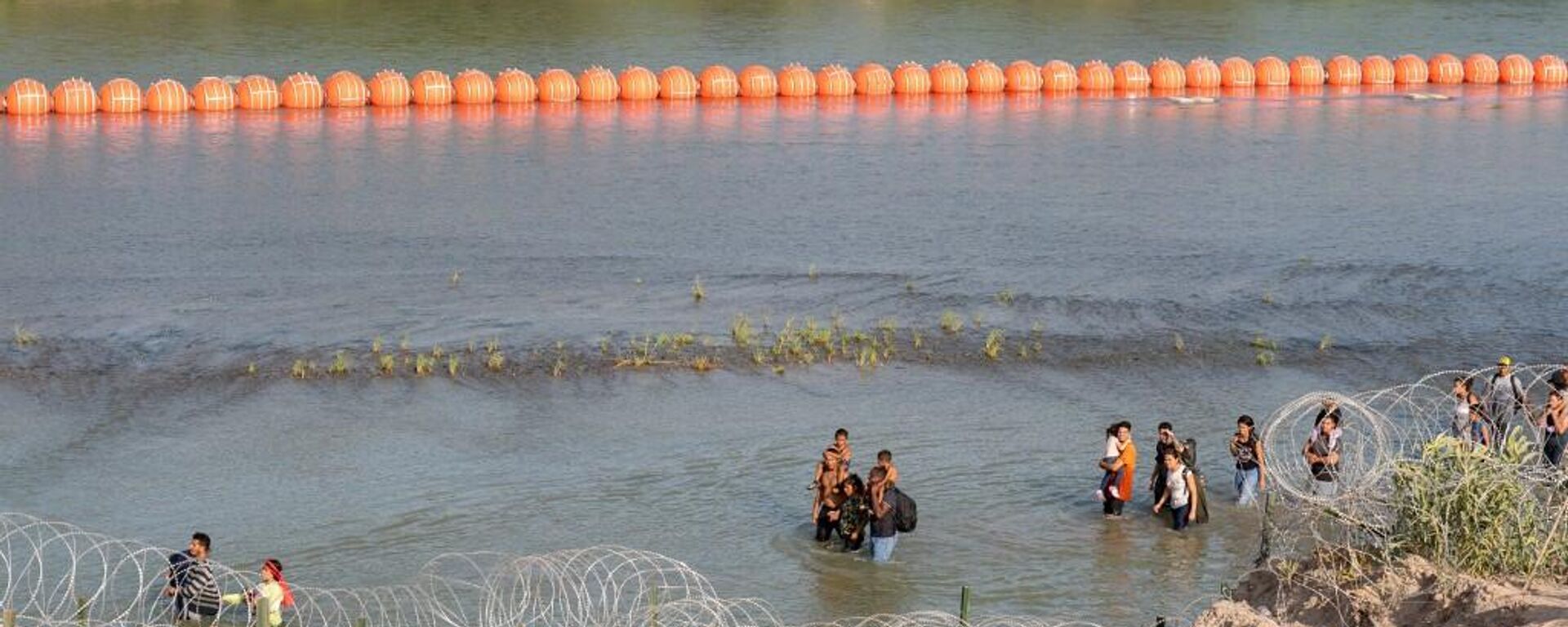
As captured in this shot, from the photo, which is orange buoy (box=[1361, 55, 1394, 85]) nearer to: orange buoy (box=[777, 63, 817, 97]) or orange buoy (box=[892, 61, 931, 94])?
orange buoy (box=[892, 61, 931, 94])

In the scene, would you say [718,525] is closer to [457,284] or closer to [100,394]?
[100,394]

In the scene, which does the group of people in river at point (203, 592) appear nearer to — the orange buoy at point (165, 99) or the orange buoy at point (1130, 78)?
the orange buoy at point (165, 99)

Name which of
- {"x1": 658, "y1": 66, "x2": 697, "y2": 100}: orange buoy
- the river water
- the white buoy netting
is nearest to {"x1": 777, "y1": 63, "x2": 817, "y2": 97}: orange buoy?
the river water

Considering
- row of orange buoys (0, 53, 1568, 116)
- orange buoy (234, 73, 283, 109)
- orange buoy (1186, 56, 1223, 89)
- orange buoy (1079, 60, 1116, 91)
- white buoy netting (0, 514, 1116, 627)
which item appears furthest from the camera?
orange buoy (1186, 56, 1223, 89)

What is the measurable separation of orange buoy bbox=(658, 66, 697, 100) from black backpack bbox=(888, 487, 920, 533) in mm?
41119

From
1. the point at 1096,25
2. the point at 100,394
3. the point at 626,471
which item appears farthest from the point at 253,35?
the point at 626,471

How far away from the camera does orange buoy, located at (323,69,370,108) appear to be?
5656cm

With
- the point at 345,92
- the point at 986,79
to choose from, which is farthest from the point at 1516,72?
the point at 345,92

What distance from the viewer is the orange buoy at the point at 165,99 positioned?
5544 centimetres

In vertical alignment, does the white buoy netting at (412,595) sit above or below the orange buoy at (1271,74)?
below

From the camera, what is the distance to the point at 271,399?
1021 inches

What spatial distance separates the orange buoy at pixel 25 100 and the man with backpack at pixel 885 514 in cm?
4150

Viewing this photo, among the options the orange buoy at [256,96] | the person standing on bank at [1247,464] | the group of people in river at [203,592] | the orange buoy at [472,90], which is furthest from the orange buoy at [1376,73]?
the group of people in river at [203,592]

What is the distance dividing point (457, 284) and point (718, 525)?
13707 millimetres
